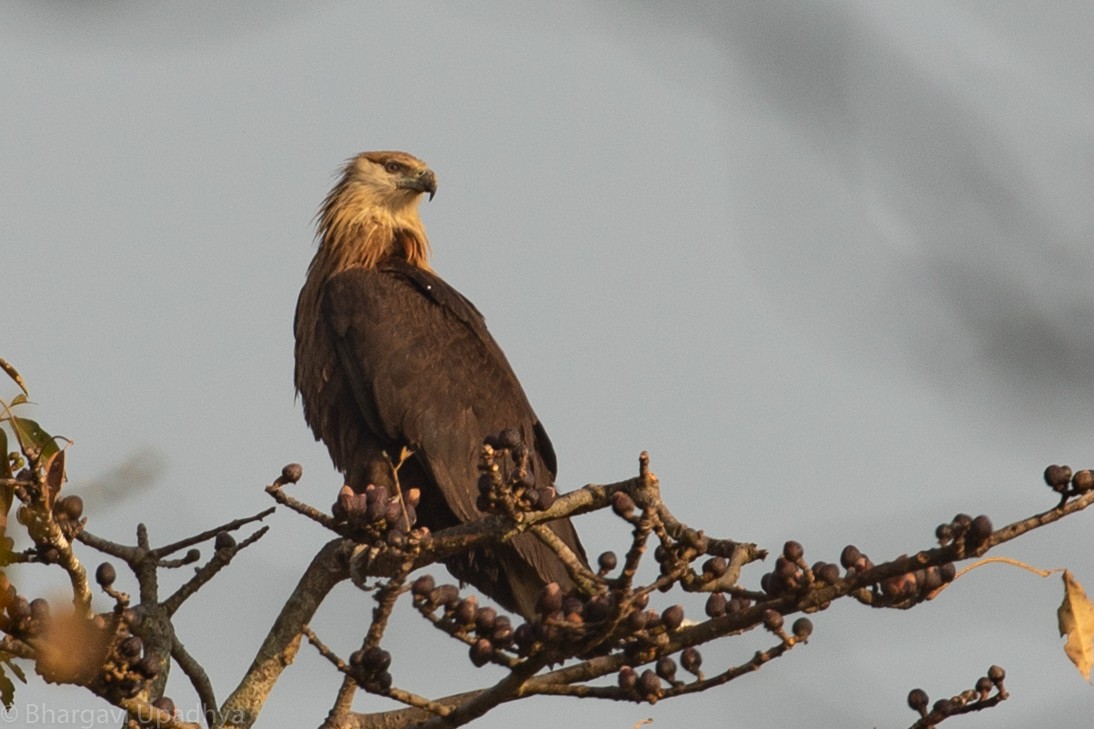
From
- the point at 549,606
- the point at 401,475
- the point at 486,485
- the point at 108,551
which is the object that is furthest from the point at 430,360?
the point at 549,606

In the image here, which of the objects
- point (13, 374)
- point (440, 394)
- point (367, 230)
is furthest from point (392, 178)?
point (13, 374)

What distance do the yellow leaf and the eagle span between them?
2.81m

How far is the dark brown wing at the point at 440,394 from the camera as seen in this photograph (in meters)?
5.76

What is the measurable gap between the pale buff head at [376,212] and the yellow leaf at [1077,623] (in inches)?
177

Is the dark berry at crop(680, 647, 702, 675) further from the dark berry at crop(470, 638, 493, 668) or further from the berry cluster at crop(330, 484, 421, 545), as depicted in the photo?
the berry cluster at crop(330, 484, 421, 545)

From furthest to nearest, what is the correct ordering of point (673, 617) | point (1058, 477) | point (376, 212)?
point (376, 212)
point (673, 617)
point (1058, 477)

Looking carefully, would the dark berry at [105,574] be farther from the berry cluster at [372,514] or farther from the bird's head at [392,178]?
the bird's head at [392,178]

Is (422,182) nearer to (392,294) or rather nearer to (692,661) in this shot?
(392,294)

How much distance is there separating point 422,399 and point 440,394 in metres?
0.10

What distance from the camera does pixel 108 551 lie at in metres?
3.77

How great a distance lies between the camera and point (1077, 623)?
9.32 feet

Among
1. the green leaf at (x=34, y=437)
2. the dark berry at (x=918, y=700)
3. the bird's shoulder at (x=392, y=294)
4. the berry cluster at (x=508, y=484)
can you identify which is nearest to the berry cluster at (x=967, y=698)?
the dark berry at (x=918, y=700)

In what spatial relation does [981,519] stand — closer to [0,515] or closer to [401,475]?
[0,515]

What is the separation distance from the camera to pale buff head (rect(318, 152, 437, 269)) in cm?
721
